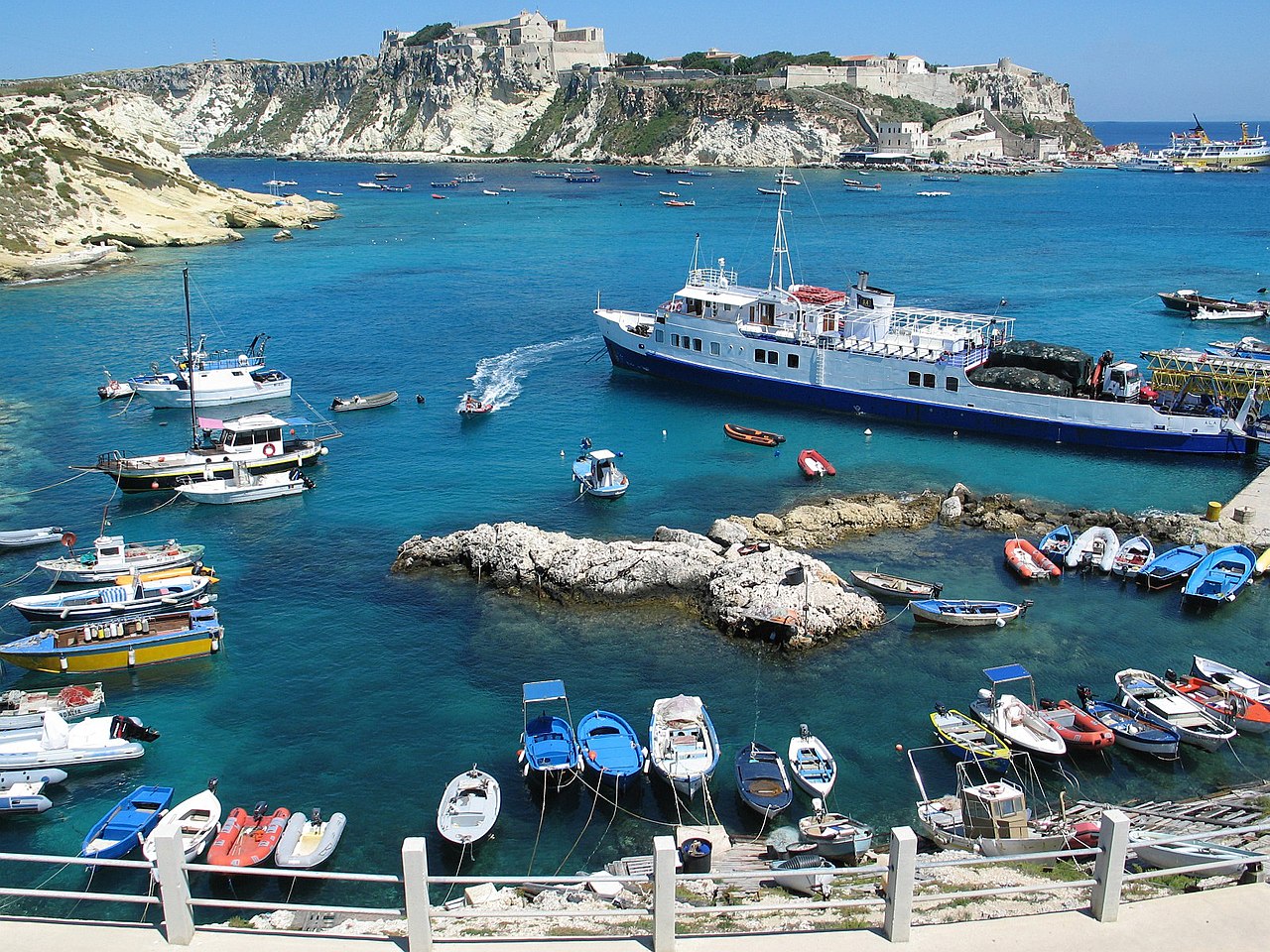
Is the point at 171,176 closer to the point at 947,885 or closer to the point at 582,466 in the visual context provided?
the point at 582,466

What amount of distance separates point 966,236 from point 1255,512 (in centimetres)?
9143

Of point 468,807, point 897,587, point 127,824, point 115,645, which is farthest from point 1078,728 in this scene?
point 115,645

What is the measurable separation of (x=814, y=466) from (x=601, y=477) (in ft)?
33.5

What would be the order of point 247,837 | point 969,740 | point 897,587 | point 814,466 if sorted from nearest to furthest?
point 247,837 → point 969,740 → point 897,587 → point 814,466

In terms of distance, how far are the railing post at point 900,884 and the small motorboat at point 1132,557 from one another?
2757cm

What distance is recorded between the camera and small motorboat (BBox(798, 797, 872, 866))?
21500 mm

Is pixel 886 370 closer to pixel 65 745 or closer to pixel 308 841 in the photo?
pixel 308 841

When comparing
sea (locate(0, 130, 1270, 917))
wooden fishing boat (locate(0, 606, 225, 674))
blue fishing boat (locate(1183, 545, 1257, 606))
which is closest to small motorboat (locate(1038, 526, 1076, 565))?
sea (locate(0, 130, 1270, 917))

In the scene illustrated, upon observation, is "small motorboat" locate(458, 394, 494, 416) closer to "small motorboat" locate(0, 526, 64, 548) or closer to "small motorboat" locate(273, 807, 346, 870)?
"small motorboat" locate(0, 526, 64, 548)

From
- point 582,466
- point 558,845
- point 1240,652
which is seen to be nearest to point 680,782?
point 558,845

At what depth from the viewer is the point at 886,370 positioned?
55.2 m

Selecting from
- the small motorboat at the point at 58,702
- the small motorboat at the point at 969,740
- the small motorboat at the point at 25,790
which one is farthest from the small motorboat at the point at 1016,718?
the small motorboat at the point at 58,702

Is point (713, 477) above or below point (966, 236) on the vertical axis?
below

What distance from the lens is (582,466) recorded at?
149 ft
